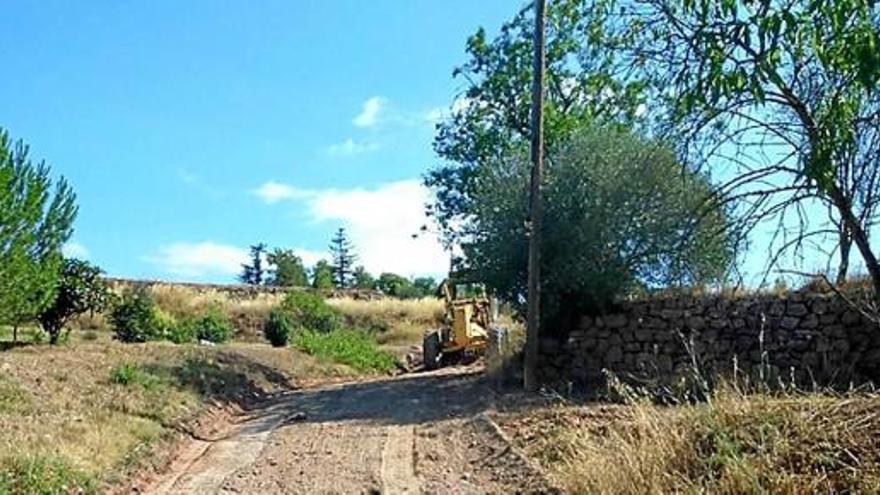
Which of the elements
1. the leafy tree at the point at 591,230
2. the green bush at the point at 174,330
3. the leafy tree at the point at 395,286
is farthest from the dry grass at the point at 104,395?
the leafy tree at the point at 395,286

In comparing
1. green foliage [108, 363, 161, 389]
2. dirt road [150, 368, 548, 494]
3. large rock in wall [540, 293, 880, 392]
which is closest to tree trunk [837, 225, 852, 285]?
dirt road [150, 368, 548, 494]

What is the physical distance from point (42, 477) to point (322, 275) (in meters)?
58.1

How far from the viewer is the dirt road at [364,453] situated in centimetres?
907

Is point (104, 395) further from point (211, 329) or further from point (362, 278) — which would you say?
point (362, 278)

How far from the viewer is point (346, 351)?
27.8 metres

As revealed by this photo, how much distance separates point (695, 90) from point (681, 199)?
11240 mm

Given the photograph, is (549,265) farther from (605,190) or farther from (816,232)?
(816,232)

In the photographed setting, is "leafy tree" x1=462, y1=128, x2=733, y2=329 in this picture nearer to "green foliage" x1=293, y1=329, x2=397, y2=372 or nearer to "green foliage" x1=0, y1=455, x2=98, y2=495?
"green foliage" x1=0, y1=455, x2=98, y2=495

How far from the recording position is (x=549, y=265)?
647 inches

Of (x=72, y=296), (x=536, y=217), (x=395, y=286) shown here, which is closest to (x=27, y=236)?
(x=72, y=296)

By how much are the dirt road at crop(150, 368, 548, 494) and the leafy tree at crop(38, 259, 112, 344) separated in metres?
6.20

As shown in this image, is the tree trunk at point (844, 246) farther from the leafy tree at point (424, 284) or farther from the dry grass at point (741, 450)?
the leafy tree at point (424, 284)

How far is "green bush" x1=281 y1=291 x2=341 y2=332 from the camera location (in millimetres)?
33844

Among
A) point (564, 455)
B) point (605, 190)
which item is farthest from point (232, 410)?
point (564, 455)
